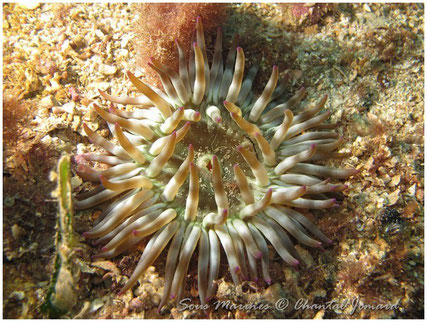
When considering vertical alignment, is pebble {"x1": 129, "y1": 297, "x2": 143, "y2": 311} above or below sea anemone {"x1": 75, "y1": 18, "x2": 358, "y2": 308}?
below

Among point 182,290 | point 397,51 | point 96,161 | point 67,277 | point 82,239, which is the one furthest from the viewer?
point 397,51

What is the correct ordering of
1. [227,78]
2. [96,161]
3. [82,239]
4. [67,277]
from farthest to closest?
1. [227,78]
2. [96,161]
3. [82,239]
4. [67,277]

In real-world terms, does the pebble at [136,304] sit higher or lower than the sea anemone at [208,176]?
lower

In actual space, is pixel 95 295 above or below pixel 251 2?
below

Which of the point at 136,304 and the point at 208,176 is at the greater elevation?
the point at 208,176

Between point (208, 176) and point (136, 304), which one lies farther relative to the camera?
point (208, 176)

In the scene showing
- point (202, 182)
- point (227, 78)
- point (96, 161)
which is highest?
point (227, 78)

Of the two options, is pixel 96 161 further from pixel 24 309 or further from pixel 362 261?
pixel 362 261

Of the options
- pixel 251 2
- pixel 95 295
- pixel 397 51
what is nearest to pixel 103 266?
pixel 95 295
